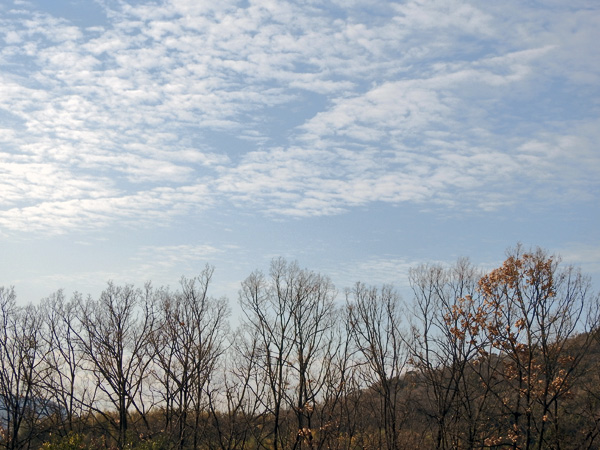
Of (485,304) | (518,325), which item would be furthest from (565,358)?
(485,304)

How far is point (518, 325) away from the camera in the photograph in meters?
30.1

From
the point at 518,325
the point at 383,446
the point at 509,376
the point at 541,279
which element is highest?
the point at 541,279

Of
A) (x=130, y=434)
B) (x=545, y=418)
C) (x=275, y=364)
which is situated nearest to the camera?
(x=545, y=418)

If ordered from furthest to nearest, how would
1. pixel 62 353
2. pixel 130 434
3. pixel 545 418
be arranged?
pixel 62 353 < pixel 130 434 < pixel 545 418

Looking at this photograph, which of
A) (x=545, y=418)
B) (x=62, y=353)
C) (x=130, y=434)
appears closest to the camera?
(x=545, y=418)

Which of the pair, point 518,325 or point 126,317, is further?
point 126,317

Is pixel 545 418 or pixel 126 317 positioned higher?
pixel 126 317

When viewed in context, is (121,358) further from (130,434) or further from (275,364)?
(275,364)

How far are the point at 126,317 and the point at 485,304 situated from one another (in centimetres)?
2586

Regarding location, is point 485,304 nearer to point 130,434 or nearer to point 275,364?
point 275,364

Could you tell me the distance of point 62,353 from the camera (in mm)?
42594

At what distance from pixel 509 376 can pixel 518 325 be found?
9.08ft

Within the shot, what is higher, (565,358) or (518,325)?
(518,325)

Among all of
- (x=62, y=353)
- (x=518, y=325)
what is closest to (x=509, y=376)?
(x=518, y=325)
